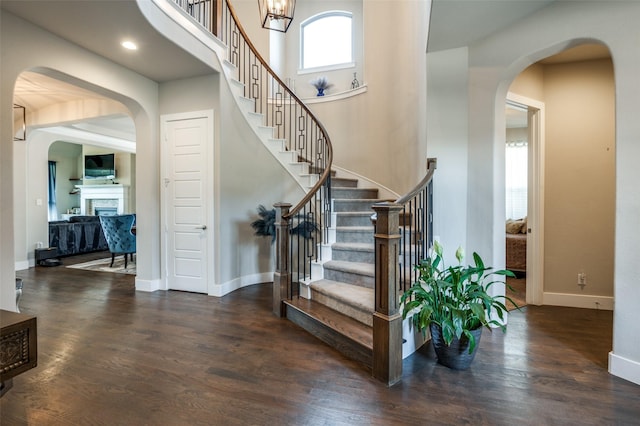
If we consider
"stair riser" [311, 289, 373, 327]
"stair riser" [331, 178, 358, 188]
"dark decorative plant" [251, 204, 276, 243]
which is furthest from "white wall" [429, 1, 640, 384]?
"dark decorative plant" [251, 204, 276, 243]

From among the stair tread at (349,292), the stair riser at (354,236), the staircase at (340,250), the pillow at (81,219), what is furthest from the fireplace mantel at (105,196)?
the stair tread at (349,292)

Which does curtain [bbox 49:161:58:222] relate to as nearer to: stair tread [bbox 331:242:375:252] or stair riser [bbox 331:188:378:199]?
stair riser [bbox 331:188:378:199]

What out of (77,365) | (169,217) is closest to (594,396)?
(77,365)

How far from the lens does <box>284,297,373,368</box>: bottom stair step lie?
2.35m

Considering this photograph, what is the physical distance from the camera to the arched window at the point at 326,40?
639 centimetres

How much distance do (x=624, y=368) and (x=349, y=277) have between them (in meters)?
2.10

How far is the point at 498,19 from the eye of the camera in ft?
8.70

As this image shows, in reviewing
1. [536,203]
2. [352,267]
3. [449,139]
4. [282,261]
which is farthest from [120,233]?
[536,203]

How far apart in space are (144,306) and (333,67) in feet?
17.3

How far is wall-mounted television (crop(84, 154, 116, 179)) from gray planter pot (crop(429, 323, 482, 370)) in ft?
34.9

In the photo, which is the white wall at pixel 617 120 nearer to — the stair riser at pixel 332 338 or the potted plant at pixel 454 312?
the potted plant at pixel 454 312

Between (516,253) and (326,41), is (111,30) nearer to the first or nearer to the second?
(326,41)

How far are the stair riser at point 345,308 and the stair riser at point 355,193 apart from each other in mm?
1707

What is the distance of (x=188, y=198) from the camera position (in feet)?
13.9
